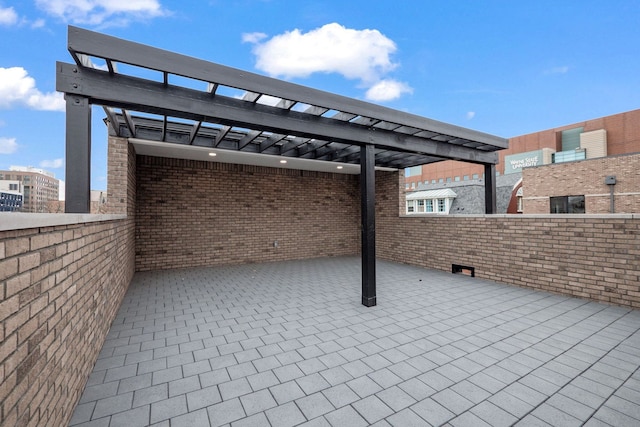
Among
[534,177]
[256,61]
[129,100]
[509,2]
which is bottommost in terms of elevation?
[129,100]

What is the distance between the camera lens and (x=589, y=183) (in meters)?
15.0

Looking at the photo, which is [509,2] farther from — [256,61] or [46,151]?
[256,61]

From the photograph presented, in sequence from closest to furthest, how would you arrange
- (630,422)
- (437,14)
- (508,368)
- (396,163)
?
(630,422) → (508,368) → (396,163) → (437,14)

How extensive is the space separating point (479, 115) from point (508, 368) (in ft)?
336

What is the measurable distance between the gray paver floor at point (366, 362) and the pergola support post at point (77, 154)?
5.57ft

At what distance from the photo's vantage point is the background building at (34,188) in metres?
1.74

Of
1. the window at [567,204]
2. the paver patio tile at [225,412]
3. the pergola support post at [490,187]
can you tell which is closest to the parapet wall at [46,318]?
the paver patio tile at [225,412]

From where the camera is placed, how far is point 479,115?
86.3m

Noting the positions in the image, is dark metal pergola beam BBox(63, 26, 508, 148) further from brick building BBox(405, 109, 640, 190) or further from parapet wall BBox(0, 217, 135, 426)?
brick building BBox(405, 109, 640, 190)

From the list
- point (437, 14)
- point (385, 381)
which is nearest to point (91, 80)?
point (385, 381)

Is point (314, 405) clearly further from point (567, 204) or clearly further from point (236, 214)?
point (567, 204)

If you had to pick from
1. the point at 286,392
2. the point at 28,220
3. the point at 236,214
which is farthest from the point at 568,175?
the point at 28,220

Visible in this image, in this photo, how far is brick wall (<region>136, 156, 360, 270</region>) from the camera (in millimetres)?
7281

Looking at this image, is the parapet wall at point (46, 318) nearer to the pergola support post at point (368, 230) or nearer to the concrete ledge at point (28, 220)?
the concrete ledge at point (28, 220)
